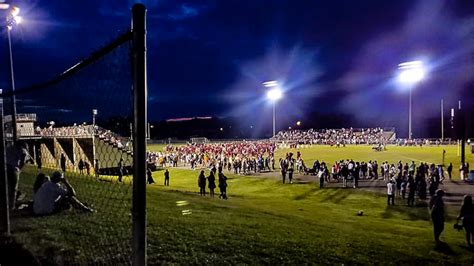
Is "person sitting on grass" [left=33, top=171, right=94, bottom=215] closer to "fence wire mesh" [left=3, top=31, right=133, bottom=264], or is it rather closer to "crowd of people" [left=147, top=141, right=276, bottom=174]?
"fence wire mesh" [left=3, top=31, right=133, bottom=264]

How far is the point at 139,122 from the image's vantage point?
245 centimetres

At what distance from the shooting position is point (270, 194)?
29.1m

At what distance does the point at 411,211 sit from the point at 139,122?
2136 centimetres

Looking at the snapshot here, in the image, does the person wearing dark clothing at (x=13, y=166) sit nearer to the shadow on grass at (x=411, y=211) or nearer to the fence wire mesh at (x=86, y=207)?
the fence wire mesh at (x=86, y=207)

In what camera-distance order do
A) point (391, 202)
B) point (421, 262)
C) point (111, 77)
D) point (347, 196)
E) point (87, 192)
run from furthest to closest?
point (347, 196)
point (391, 202)
point (87, 192)
point (421, 262)
point (111, 77)

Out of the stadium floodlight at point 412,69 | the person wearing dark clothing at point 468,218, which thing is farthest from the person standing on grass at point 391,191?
the stadium floodlight at point 412,69

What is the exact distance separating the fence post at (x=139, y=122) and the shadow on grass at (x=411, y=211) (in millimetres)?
19217

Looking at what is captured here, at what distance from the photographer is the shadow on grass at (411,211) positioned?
19706mm

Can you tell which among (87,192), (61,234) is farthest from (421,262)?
(87,192)

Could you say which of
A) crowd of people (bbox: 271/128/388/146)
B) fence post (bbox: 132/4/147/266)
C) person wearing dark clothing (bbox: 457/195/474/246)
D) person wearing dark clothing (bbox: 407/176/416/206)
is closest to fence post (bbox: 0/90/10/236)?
fence post (bbox: 132/4/147/266)

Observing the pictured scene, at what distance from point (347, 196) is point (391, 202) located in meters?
3.43

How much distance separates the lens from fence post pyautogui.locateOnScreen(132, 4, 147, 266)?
244cm

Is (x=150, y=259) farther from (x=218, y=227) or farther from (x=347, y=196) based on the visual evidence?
(x=347, y=196)

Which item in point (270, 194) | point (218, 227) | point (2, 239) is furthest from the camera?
point (270, 194)
